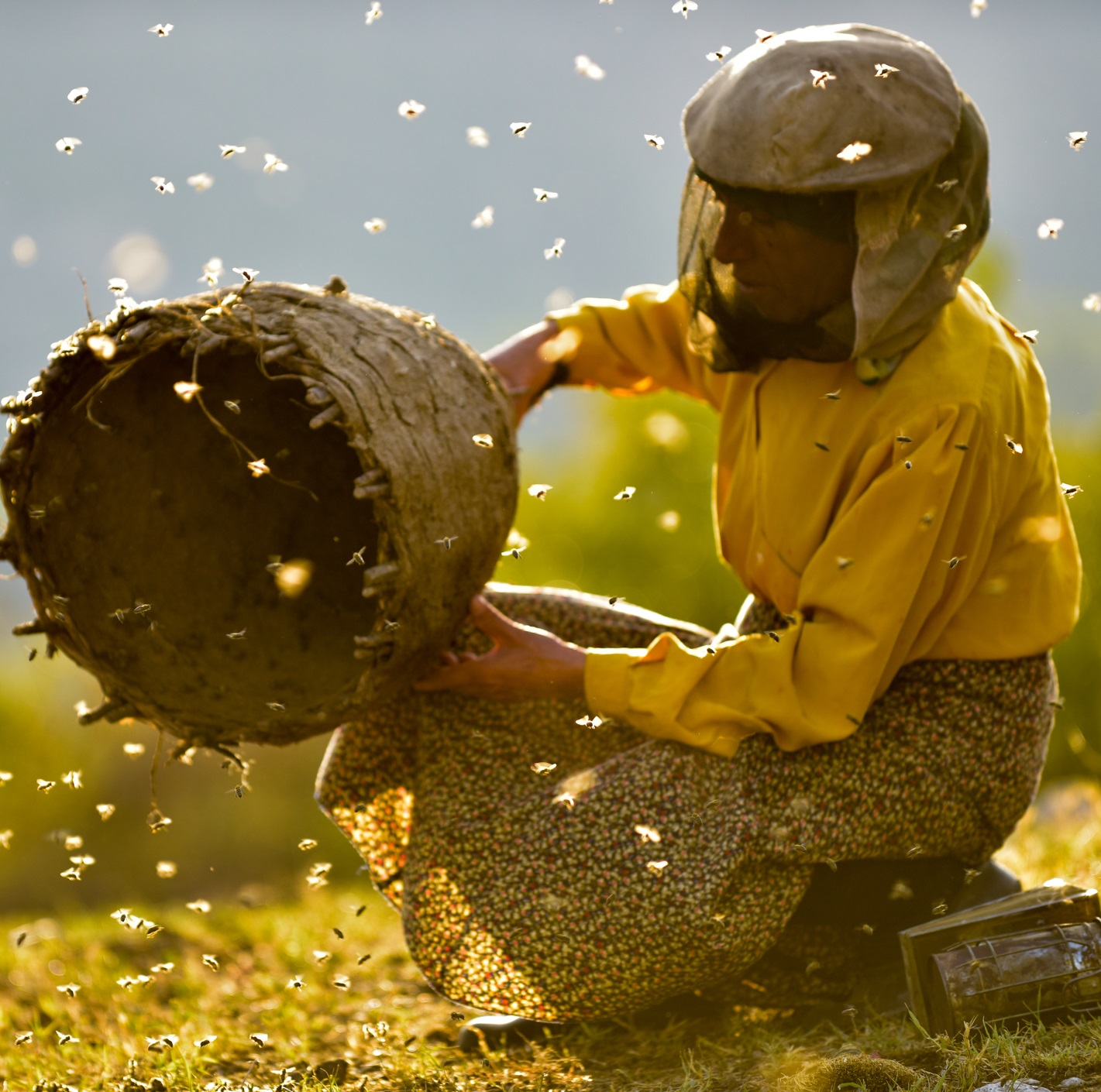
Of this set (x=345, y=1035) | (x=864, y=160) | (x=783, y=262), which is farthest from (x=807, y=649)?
(x=345, y=1035)

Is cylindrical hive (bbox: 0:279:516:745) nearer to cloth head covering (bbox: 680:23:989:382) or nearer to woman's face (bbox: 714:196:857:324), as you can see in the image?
woman's face (bbox: 714:196:857:324)

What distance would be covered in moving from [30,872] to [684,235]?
1313 centimetres

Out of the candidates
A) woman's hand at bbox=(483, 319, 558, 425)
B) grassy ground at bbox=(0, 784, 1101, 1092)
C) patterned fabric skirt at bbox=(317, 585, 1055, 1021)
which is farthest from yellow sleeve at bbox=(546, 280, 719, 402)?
grassy ground at bbox=(0, 784, 1101, 1092)

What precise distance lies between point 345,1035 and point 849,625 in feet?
6.04

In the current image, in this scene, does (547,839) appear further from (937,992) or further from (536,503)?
(536,503)

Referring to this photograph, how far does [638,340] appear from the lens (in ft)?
12.0

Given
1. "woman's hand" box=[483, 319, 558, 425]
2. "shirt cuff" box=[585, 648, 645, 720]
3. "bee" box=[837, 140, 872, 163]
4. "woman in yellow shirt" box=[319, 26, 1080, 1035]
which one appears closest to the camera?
"bee" box=[837, 140, 872, 163]

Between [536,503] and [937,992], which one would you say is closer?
[937,992]

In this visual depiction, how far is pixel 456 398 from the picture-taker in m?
3.01

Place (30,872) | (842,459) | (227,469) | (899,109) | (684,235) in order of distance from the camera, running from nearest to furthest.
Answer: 1. (899,109)
2. (842,459)
3. (684,235)
4. (227,469)
5. (30,872)

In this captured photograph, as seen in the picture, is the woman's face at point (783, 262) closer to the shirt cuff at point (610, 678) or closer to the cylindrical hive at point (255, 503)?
the cylindrical hive at point (255, 503)

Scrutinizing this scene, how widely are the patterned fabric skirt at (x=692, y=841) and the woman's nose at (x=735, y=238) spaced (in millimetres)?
1055

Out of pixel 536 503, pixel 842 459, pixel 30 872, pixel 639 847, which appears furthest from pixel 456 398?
pixel 30 872

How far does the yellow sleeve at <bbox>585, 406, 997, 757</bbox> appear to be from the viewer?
9.01 feet
